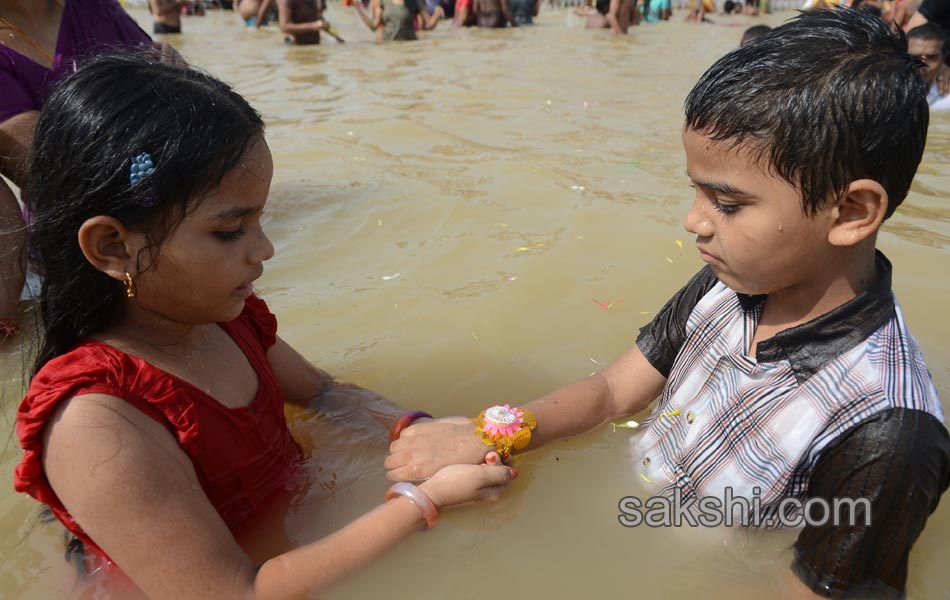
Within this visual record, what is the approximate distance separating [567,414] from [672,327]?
0.46 meters

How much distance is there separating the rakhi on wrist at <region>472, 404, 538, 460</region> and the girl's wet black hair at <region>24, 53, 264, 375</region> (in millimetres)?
1098

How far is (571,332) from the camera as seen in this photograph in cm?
333

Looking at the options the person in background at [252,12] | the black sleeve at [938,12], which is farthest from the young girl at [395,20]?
the black sleeve at [938,12]

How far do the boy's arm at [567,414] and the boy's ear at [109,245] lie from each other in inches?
38.7

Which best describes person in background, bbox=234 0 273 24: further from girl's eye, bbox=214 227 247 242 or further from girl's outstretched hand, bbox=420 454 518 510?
girl's outstretched hand, bbox=420 454 518 510

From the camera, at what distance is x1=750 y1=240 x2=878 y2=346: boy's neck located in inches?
70.0

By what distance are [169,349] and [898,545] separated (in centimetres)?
176

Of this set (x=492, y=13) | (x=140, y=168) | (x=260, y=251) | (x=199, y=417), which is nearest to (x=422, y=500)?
(x=199, y=417)

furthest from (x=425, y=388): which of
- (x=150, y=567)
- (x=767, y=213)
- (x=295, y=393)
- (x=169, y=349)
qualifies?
(x=767, y=213)

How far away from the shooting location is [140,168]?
5.29ft

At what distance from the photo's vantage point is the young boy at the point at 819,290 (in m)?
1.54

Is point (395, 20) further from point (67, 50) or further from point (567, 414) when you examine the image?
point (567, 414)

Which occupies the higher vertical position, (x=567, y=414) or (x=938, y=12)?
(x=938, y=12)

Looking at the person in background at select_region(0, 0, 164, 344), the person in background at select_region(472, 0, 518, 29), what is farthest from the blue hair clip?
the person in background at select_region(472, 0, 518, 29)
